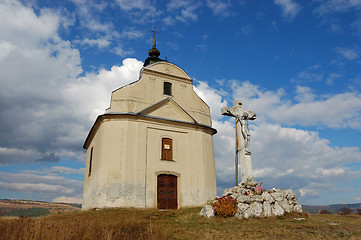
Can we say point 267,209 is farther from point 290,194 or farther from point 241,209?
point 290,194

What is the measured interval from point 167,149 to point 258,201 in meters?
9.01

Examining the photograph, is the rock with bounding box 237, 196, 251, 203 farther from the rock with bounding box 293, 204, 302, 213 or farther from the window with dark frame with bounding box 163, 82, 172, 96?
the window with dark frame with bounding box 163, 82, 172, 96

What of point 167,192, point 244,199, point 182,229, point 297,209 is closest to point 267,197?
point 244,199

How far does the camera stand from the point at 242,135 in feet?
50.2

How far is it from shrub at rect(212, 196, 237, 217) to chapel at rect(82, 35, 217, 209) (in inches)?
259

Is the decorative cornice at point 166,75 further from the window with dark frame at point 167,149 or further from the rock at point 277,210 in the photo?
the rock at point 277,210

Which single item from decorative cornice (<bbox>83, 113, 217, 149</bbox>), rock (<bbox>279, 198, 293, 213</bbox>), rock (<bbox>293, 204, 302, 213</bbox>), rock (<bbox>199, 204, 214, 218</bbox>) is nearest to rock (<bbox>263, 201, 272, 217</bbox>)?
rock (<bbox>279, 198, 293, 213</bbox>)

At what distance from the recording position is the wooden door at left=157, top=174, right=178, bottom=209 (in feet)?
62.4

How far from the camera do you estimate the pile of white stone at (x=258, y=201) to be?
41.7 ft

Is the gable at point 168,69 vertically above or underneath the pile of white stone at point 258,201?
above

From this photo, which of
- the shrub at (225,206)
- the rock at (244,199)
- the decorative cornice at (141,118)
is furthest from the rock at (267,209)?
the decorative cornice at (141,118)

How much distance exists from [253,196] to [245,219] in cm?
146

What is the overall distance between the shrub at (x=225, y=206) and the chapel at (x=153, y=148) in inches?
259

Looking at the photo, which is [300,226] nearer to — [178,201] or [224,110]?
[224,110]
